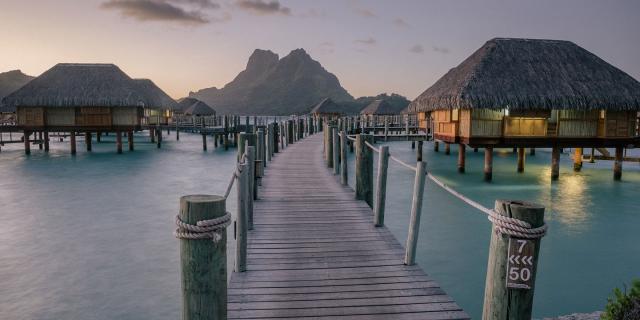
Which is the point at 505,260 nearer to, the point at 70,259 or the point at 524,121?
the point at 70,259

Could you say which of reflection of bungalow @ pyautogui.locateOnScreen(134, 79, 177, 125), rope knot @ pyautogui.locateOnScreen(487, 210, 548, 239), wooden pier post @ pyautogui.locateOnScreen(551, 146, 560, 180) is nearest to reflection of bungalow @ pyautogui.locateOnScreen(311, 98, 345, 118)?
reflection of bungalow @ pyautogui.locateOnScreen(134, 79, 177, 125)

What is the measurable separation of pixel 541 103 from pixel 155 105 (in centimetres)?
2786

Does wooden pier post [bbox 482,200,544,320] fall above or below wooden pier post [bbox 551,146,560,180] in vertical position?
above

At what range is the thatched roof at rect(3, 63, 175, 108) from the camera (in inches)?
1152

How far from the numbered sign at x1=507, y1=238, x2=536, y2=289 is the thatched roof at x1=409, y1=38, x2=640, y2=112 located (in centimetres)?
1641

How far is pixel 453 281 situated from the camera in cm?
845

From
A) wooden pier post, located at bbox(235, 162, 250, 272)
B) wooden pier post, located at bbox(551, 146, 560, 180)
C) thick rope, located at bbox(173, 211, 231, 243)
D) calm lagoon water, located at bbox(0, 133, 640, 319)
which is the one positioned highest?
thick rope, located at bbox(173, 211, 231, 243)

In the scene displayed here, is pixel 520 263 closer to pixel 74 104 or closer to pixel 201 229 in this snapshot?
pixel 201 229

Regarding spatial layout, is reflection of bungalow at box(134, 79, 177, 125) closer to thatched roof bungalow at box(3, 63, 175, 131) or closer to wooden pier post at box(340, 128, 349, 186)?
thatched roof bungalow at box(3, 63, 175, 131)

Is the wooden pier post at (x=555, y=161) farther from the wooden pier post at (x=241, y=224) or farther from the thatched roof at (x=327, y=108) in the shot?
the thatched roof at (x=327, y=108)

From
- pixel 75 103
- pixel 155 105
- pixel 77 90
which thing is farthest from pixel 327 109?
pixel 75 103

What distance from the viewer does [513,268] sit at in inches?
110

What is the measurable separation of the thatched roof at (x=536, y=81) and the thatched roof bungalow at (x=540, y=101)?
0.04 m

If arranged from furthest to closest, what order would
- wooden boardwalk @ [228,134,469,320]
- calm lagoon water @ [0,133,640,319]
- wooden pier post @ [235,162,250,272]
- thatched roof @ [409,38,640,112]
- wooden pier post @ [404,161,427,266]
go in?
thatched roof @ [409,38,640,112]
calm lagoon water @ [0,133,640,319]
wooden pier post @ [404,161,427,266]
wooden pier post @ [235,162,250,272]
wooden boardwalk @ [228,134,469,320]
